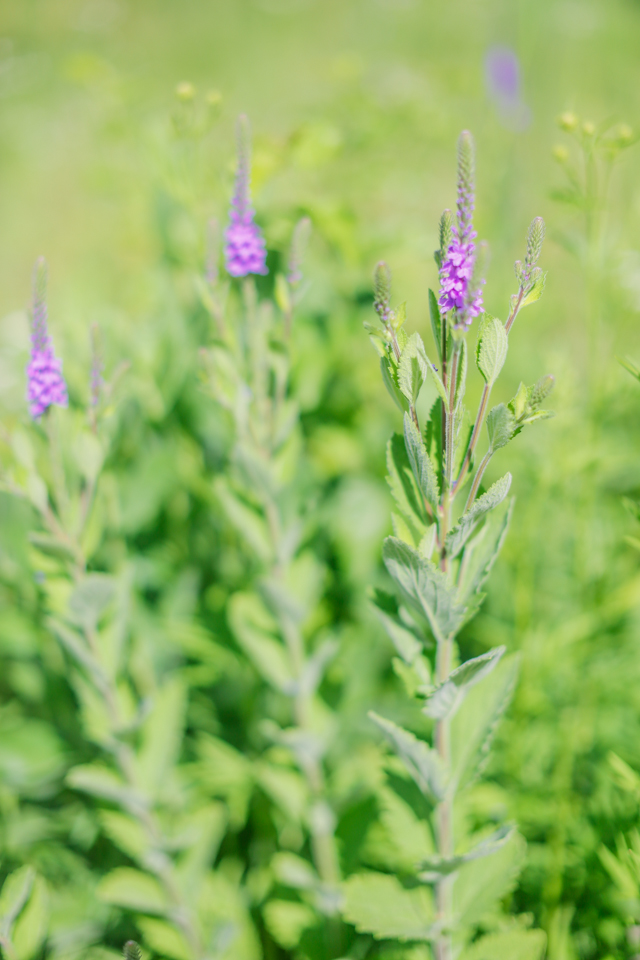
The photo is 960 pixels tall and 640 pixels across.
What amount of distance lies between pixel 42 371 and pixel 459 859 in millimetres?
793

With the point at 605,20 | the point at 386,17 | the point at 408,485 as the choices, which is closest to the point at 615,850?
the point at 408,485

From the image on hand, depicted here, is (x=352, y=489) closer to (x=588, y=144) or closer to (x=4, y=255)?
(x=588, y=144)

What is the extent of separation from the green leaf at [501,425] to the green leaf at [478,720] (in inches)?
12.4

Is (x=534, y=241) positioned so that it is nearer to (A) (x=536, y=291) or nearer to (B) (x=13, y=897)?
(A) (x=536, y=291)

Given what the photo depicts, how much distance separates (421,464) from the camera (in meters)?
0.65

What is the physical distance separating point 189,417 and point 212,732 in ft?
2.69

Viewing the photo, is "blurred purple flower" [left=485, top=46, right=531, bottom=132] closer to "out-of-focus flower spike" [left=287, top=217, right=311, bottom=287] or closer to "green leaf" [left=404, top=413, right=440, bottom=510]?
"out-of-focus flower spike" [left=287, top=217, right=311, bottom=287]

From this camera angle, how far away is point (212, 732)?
172 cm

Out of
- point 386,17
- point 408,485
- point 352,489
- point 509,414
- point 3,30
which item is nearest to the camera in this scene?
point 509,414

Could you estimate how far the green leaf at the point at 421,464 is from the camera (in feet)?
2.08

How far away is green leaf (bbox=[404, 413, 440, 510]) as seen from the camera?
25.0 inches

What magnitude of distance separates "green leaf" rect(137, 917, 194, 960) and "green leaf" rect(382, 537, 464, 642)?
2.99 feet

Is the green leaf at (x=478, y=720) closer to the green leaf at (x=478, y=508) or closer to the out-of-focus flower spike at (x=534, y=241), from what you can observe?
the green leaf at (x=478, y=508)

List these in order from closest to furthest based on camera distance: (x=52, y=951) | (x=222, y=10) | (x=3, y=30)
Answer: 1. (x=52, y=951)
2. (x=3, y=30)
3. (x=222, y=10)
